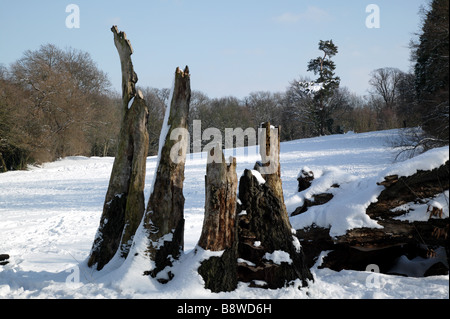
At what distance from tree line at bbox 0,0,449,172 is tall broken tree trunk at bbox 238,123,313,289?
52.6 ft

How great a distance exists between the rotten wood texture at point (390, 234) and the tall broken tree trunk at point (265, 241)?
36.5 inches

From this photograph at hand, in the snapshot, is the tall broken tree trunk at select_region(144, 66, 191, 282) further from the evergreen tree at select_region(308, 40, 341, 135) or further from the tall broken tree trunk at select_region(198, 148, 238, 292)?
the evergreen tree at select_region(308, 40, 341, 135)

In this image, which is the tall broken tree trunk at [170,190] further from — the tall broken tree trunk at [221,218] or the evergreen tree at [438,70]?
the evergreen tree at [438,70]

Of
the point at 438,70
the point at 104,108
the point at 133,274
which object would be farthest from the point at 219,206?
the point at 104,108

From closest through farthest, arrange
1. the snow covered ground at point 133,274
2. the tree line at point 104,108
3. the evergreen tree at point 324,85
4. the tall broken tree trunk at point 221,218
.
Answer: the snow covered ground at point 133,274 → the tall broken tree trunk at point 221,218 → the tree line at point 104,108 → the evergreen tree at point 324,85

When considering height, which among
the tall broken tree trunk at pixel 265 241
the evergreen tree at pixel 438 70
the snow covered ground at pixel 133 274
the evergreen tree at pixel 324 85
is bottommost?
the snow covered ground at pixel 133 274

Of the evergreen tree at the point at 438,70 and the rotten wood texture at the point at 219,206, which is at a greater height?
A: the evergreen tree at the point at 438,70

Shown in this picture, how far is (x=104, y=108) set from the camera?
3944cm

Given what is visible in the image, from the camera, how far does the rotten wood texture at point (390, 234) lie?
4.71m

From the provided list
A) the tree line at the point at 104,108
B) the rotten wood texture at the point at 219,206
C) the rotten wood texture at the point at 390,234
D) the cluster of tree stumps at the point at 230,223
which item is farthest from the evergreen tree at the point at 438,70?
the tree line at the point at 104,108

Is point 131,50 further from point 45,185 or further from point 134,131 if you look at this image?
point 45,185

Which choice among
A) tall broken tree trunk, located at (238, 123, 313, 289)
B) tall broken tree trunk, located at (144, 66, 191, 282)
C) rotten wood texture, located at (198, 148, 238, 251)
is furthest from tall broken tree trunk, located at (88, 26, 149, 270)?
tall broken tree trunk, located at (238, 123, 313, 289)

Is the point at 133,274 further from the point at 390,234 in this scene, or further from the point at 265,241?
the point at 390,234
